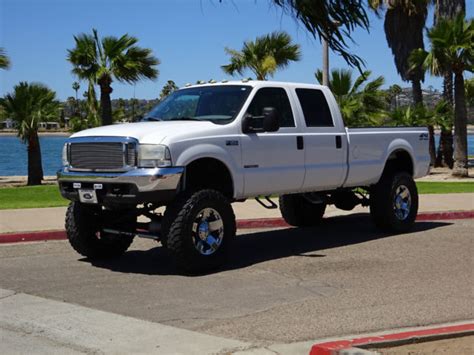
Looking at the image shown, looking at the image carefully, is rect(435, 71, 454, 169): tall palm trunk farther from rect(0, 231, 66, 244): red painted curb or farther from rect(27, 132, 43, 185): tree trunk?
rect(0, 231, 66, 244): red painted curb

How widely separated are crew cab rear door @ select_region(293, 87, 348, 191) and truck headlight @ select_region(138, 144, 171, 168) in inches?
96.8

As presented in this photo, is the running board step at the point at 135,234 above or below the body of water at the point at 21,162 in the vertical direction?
above

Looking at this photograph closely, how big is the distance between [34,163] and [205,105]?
24198mm

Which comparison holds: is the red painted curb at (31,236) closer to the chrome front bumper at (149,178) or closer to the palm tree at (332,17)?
the chrome front bumper at (149,178)

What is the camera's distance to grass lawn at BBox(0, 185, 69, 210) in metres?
15.5

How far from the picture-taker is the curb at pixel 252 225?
36.3 ft

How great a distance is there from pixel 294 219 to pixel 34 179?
2165 centimetres

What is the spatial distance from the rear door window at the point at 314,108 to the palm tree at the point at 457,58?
1957 centimetres

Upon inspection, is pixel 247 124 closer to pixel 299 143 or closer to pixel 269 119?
pixel 269 119

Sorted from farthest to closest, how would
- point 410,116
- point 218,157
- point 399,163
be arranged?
point 410,116
point 399,163
point 218,157

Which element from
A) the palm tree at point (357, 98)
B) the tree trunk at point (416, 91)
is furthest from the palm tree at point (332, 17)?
the tree trunk at point (416, 91)

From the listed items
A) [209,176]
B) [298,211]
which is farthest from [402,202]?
[209,176]

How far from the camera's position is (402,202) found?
1198 cm

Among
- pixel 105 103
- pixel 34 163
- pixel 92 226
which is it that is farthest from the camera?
pixel 34 163
